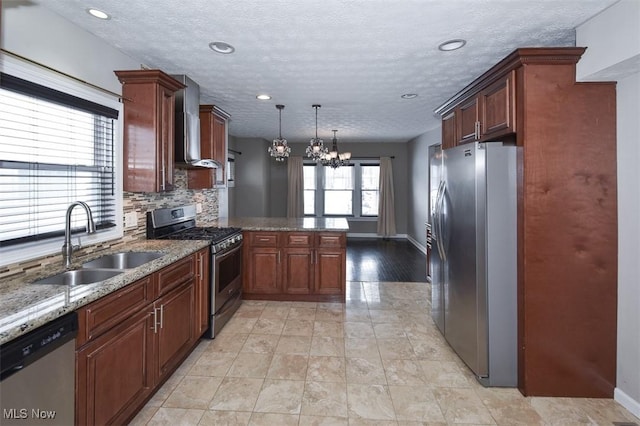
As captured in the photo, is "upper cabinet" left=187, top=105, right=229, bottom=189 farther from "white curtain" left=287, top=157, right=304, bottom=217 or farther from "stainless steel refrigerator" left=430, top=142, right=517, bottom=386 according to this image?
"white curtain" left=287, top=157, right=304, bottom=217

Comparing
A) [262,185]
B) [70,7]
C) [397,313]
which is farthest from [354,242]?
[70,7]

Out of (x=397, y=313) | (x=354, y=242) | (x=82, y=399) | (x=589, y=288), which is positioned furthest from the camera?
(x=354, y=242)

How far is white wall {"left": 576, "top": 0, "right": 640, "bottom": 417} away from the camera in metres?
1.98

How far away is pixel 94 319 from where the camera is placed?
5.09 ft

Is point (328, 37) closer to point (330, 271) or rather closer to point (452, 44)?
point (452, 44)

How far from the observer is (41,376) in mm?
1276

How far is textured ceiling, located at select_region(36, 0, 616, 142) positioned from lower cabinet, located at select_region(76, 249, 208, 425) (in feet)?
5.47

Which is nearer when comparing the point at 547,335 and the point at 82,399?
the point at 82,399

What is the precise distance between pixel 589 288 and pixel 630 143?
968 millimetres

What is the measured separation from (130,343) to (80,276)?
544mm

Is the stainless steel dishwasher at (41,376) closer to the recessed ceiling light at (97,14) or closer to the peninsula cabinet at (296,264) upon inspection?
the recessed ceiling light at (97,14)

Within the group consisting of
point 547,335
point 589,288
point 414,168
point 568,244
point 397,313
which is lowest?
point 397,313

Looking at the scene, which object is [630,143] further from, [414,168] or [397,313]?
[414,168]

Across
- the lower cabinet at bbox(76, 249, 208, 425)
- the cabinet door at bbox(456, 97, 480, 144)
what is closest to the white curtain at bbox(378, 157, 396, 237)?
the cabinet door at bbox(456, 97, 480, 144)
